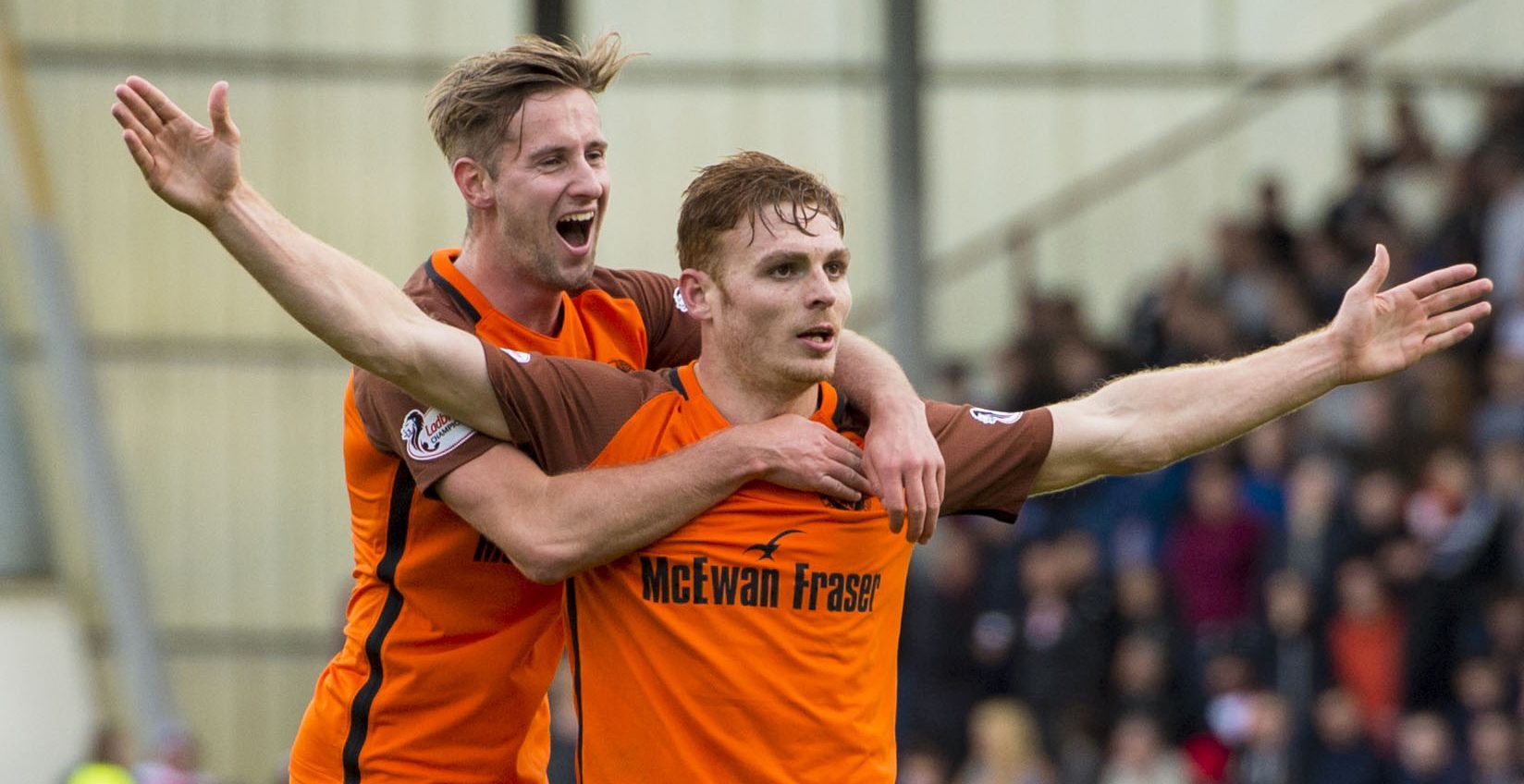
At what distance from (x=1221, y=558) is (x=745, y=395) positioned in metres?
7.32

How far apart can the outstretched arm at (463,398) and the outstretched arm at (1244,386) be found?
534mm

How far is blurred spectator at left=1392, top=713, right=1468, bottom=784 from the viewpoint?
9.70m

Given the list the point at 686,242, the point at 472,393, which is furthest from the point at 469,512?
the point at 686,242

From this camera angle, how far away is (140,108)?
395 centimetres

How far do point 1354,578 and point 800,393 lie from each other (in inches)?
260

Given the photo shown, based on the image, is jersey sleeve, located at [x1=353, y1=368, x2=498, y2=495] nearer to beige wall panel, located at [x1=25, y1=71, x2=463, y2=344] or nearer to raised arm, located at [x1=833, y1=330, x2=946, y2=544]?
raised arm, located at [x1=833, y1=330, x2=946, y2=544]

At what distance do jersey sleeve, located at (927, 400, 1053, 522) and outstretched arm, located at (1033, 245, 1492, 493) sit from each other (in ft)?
0.19

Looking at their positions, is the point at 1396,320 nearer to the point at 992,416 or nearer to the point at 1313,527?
the point at 992,416

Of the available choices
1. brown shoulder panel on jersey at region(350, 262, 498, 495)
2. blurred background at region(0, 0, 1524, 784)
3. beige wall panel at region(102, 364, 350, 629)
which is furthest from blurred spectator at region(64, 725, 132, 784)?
brown shoulder panel on jersey at region(350, 262, 498, 495)

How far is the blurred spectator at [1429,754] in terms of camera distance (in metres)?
9.70

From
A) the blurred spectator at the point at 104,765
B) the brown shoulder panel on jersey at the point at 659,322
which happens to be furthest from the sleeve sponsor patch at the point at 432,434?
the blurred spectator at the point at 104,765

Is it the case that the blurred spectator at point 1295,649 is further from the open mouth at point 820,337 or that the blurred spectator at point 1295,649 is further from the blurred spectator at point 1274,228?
the open mouth at point 820,337

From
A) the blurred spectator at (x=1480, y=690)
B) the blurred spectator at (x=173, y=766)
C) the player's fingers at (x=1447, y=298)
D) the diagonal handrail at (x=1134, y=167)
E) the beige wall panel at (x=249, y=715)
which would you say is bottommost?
the beige wall panel at (x=249, y=715)

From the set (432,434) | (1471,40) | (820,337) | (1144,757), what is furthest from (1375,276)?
(1471,40)
